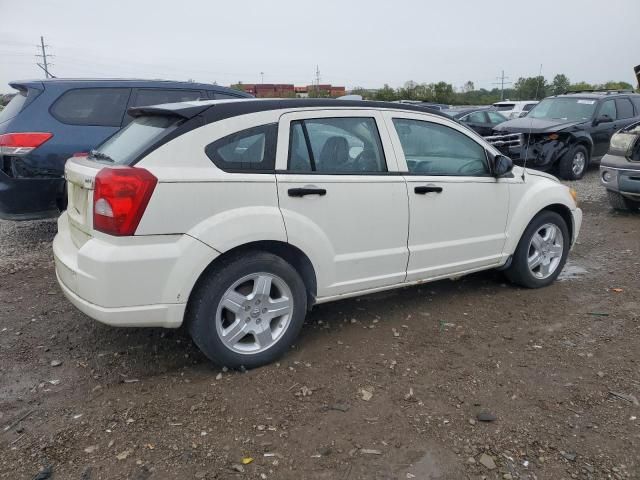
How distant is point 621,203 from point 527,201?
429cm

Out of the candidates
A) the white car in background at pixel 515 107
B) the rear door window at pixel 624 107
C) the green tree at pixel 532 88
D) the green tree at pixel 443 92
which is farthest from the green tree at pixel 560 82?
the rear door window at pixel 624 107

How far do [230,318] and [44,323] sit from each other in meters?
1.75

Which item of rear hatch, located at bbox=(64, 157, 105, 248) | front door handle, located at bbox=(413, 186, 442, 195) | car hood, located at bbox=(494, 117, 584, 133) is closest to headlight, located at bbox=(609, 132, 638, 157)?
car hood, located at bbox=(494, 117, 584, 133)

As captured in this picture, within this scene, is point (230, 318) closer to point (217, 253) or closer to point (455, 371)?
point (217, 253)

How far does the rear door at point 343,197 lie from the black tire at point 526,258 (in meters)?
1.33

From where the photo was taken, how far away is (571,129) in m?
10.9

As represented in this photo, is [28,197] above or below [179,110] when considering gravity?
below

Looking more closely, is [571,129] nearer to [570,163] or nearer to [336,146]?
[570,163]

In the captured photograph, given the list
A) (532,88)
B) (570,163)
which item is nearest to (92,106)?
(570,163)

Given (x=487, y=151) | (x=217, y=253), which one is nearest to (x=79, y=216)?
(x=217, y=253)

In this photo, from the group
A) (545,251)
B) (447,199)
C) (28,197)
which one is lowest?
(545,251)

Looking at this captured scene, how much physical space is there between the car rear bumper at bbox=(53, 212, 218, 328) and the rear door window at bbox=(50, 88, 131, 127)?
336cm

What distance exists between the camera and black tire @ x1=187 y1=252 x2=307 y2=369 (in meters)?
3.19

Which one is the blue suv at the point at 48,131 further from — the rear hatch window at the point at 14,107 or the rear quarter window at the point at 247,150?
the rear quarter window at the point at 247,150
